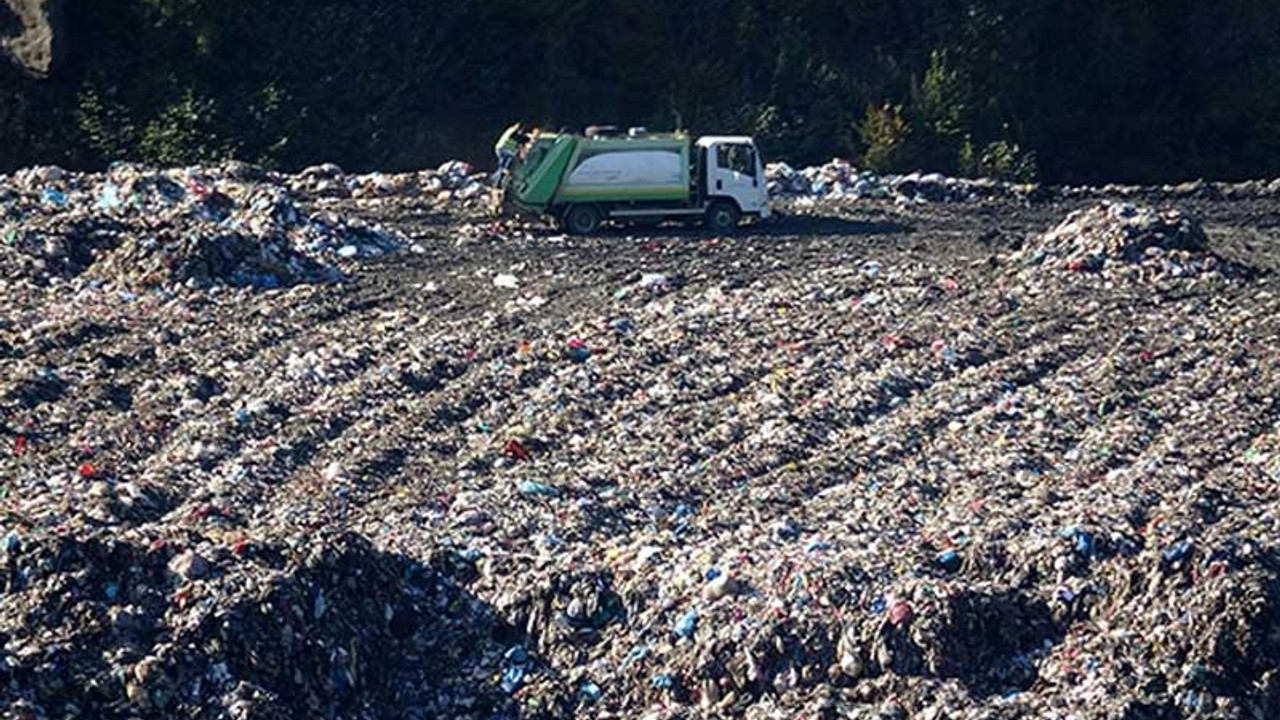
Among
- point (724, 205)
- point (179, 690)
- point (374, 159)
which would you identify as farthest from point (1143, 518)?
point (374, 159)

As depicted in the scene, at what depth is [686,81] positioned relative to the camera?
33.8 metres

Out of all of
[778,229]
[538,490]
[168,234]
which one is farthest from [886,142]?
[538,490]

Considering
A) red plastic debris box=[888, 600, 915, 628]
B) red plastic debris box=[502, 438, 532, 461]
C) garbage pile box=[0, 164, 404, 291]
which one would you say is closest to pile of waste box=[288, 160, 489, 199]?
garbage pile box=[0, 164, 404, 291]

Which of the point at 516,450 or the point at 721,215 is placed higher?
the point at 721,215

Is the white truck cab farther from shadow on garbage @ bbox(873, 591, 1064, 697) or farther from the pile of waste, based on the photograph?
shadow on garbage @ bbox(873, 591, 1064, 697)

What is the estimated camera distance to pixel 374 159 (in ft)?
104

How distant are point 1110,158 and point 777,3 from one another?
6054 millimetres

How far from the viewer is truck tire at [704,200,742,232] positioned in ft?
78.4

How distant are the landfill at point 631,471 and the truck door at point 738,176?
3.40 feet

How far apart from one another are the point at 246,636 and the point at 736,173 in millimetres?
13538

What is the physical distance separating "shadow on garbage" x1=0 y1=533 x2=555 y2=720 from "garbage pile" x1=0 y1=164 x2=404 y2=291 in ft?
27.2

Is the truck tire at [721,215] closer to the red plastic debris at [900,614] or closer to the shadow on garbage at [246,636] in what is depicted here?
the shadow on garbage at [246,636]

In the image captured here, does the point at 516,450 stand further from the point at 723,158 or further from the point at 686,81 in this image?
the point at 686,81

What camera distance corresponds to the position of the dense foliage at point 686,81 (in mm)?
31484
